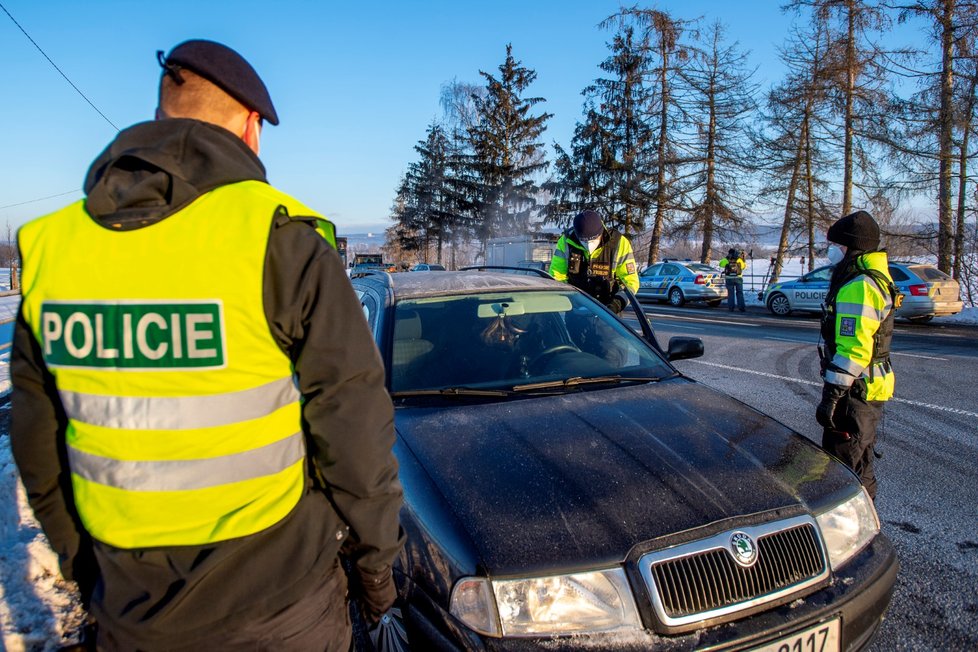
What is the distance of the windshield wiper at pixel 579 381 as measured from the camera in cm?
284

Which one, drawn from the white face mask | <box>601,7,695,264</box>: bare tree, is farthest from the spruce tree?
the white face mask

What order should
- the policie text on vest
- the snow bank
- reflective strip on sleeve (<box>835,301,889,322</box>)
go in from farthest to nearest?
reflective strip on sleeve (<box>835,301,889,322</box>) < the snow bank < the policie text on vest

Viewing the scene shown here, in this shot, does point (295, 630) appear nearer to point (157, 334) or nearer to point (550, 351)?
point (157, 334)

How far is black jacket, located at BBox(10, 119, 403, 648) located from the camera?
1197 millimetres

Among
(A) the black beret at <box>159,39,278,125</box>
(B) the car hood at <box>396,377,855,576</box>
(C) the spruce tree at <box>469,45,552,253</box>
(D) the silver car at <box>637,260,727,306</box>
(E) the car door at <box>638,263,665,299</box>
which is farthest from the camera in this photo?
(C) the spruce tree at <box>469,45,552,253</box>

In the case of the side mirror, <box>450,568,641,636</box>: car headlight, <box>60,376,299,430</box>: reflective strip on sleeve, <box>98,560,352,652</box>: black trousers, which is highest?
<box>60,376,299,430</box>: reflective strip on sleeve

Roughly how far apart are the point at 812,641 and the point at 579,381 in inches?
55.5

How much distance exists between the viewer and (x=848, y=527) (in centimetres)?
211

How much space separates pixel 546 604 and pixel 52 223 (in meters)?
1.51

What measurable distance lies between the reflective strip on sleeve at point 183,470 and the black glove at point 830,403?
2856mm

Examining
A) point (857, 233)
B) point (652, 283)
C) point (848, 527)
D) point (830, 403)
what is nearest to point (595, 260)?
point (857, 233)

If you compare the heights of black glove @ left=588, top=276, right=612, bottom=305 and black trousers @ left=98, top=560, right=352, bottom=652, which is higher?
black glove @ left=588, top=276, right=612, bottom=305

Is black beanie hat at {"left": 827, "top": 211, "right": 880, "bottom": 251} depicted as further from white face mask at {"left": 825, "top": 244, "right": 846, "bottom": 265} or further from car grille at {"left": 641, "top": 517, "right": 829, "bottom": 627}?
car grille at {"left": 641, "top": 517, "right": 829, "bottom": 627}

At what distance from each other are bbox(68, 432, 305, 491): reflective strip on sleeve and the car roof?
2.01 m
